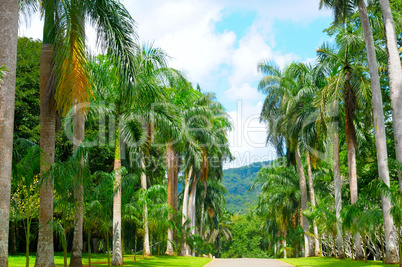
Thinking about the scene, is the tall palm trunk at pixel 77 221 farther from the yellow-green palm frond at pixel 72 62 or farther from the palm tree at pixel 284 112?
the palm tree at pixel 284 112

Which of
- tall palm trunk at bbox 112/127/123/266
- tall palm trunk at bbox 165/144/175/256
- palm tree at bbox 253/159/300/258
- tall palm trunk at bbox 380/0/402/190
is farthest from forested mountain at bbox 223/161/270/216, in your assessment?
tall palm trunk at bbox 380/0/402/190

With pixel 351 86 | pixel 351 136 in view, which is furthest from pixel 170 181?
pixel 351 86

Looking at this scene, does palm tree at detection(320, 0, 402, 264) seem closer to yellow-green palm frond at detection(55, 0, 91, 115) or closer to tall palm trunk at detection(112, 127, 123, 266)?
tall palm trunk at detection(112, 127, 123, 266)

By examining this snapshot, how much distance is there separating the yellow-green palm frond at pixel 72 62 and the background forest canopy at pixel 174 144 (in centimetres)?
6

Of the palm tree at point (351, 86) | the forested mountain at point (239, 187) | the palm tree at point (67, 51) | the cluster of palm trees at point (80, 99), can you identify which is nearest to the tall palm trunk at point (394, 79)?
the palm tree at point (351, 86)

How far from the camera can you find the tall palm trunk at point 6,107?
24.5 feet

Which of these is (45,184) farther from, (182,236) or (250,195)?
(250,195)

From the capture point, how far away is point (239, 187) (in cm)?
15562

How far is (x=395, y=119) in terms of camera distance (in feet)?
50.2

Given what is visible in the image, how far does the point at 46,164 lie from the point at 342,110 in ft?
63.5

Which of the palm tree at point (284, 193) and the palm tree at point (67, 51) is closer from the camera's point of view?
the palm tree at point (67, 51)

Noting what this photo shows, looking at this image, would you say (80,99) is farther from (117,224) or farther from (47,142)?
(117,224)

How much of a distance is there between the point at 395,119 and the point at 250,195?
134m

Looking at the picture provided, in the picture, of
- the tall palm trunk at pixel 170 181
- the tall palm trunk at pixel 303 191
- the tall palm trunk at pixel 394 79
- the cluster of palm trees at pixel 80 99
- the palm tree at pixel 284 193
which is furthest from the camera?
the palm tree at pixel 284 193
